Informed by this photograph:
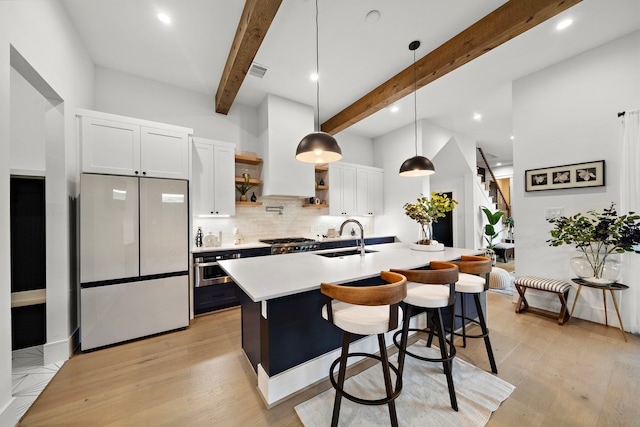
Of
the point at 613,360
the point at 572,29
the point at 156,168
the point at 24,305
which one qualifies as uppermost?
the point at 572,29

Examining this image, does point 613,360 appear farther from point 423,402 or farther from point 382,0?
point 382,0

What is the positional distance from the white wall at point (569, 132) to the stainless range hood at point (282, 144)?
327 cm

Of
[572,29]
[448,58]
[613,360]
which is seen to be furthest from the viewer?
[448,58]

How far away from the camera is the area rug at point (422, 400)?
1485 mm

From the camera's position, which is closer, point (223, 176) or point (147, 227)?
point (147, 227)

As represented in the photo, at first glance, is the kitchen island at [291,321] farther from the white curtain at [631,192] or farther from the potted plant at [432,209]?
the white curtain at [631,192]

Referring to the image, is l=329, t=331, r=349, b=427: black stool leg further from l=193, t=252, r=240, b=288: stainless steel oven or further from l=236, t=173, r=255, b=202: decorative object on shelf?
l=236, t=173, r=255, b=202: decorative object on shelf

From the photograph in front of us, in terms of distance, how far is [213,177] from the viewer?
11.6 feet

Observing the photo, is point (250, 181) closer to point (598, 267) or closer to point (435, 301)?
point (435, 301)

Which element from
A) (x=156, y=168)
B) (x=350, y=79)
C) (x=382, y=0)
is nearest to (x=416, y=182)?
(x=350, y=79)

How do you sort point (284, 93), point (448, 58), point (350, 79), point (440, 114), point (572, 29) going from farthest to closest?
1. point (440, 114)
2. point (284, 93)
3. point (350, 79)
4. point (448, 58)
5. point (572, 29)

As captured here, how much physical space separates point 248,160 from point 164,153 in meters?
1.32

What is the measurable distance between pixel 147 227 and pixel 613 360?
469cm

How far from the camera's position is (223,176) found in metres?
3.62
